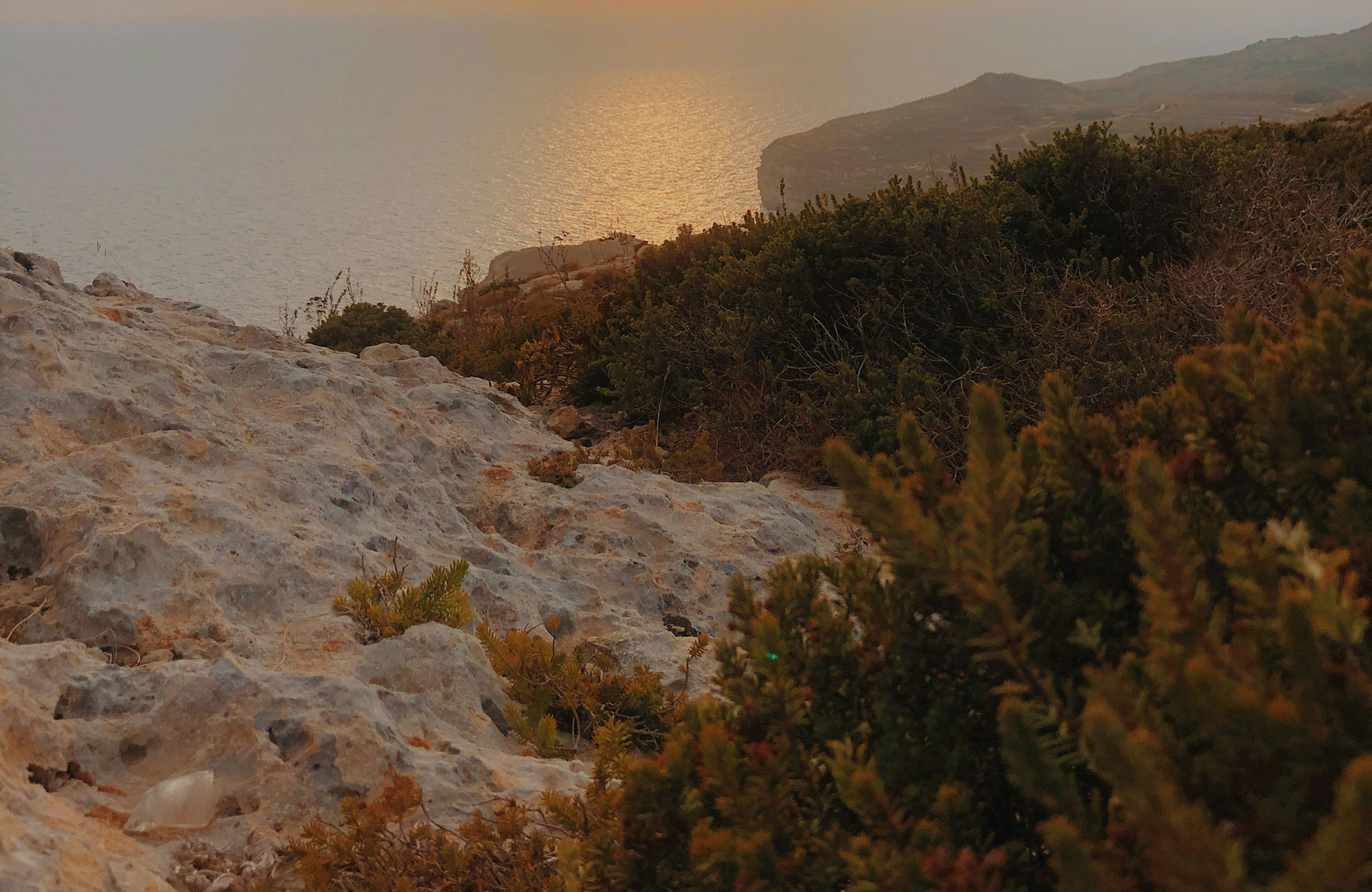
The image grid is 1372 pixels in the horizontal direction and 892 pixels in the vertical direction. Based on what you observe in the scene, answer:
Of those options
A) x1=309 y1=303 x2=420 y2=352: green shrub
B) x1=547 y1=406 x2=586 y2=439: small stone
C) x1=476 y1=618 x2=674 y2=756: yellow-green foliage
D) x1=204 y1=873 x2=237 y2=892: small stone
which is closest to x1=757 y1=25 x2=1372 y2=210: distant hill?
x1=309 y1=303 x2=420 y2=352: green shrub

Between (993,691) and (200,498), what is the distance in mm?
3053

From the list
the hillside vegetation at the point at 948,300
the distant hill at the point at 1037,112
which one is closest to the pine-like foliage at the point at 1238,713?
the hillside vegetation at the point at 948,300

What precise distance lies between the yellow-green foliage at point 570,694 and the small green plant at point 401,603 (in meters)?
0.14

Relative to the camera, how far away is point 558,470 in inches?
184

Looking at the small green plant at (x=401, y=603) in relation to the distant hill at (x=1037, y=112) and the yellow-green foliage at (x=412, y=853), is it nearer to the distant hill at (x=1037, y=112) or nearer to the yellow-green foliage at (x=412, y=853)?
the yellow-green foliage at (x=412, y=853)

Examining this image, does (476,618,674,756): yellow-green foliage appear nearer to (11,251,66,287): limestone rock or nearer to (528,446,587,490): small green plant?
(528,446,587,490): small green plant

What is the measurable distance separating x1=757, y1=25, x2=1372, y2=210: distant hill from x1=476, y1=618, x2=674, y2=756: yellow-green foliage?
20.4 meters

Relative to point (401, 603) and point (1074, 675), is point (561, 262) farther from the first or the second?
point (1074, 675)

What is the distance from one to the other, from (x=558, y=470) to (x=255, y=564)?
1.80 metres

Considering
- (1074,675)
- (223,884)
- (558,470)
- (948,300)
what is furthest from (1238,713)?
(948,300)

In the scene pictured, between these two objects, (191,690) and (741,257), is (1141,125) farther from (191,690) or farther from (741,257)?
(191,690)

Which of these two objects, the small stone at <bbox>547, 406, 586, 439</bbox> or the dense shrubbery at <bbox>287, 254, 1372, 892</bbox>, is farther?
the small stone at <bbox>547, 406, 586, 439</bbox>

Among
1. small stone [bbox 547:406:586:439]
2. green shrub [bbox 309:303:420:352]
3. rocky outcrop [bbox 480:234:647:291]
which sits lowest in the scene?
small stone [bbox 547:406:586:439]

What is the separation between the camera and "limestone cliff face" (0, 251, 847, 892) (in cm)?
224
